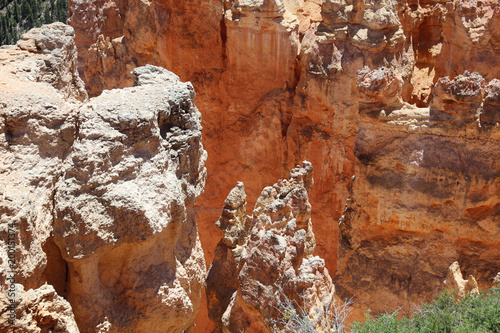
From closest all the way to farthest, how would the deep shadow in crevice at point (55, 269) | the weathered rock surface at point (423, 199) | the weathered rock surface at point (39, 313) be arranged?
the weathered rock surface at point (39, 313) < the deep shadow in crevice at point (55, 269) < the weathered rock surface at point (423, 199)

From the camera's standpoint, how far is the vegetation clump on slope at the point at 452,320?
7.46m

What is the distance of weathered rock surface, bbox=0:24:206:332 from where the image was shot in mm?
5945

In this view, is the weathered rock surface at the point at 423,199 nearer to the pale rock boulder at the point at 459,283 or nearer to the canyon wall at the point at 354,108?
the canyon wall at the point at 354,108

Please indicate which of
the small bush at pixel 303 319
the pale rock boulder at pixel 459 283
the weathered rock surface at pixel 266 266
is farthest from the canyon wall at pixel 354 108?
the small bush at pixel 303 319

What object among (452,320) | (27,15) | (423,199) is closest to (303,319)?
(452,320)

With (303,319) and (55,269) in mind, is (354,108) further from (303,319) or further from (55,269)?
(55,269)

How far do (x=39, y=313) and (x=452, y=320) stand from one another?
18.0ft

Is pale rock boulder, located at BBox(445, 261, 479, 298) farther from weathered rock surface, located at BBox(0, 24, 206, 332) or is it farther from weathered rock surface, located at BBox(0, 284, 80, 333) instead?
weathered rock surface, located at BBox(0, 284, 80, 333)

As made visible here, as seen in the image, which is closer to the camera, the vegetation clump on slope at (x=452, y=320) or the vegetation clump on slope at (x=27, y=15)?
the vegetation clump on slope at (x=452, y=320)

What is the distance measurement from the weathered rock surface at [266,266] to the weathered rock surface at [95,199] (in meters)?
1.33

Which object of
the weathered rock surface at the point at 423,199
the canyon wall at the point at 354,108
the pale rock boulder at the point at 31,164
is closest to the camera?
the pale rock boulder at the point at 31,164

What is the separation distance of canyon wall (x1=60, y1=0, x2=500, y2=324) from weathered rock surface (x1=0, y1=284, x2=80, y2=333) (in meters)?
6.19

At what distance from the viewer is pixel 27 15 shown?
100 feet

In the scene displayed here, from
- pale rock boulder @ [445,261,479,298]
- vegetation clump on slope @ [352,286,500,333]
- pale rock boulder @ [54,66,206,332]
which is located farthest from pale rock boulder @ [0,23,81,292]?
pale rock boulder @ [445,261,479,298]
